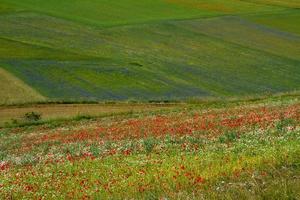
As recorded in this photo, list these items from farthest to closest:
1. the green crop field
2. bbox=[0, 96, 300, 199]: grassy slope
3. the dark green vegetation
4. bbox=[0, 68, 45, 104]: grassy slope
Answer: the dark green vegetation, bbox=[0, 68, 45, 104]: grassy slope, the green crop field, bbox=[0, 96, 300, 199]: grassy slope

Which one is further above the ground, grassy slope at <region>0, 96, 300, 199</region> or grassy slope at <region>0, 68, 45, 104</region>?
grassy slope at <region>0, 96, 300, 199</region>

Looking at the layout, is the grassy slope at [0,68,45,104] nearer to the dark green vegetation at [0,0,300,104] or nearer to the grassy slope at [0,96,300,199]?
the dark green vegetation at [0,0,300,104]

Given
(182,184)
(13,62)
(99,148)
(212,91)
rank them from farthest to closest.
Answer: (13,62), (212,91), (99,148), (182,184)

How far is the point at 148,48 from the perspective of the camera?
7712 centimetres

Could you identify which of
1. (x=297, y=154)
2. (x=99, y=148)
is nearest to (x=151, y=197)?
(x=297, y=154)

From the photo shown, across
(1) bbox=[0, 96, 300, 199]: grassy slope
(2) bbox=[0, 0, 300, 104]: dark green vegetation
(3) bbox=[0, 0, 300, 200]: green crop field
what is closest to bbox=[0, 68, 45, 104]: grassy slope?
(3) bbox=[0, 0, 300, 200]: green crop field

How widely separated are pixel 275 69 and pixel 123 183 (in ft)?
192

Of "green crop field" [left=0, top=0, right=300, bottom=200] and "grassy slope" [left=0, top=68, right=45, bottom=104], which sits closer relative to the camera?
"green crop field" [left=0, top=0, right=300, bottom=200]

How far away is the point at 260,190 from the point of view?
982 centimetres

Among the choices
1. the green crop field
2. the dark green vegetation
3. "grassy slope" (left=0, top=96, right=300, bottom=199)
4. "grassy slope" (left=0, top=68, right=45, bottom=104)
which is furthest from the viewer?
the dark green vegetation

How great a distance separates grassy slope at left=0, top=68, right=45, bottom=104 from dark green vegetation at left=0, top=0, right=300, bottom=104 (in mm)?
1105

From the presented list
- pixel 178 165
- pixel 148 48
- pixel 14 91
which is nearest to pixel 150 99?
pixel 14 91

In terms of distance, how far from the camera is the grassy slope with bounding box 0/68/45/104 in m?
51.1

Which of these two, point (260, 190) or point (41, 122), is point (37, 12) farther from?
point (260, 190)
